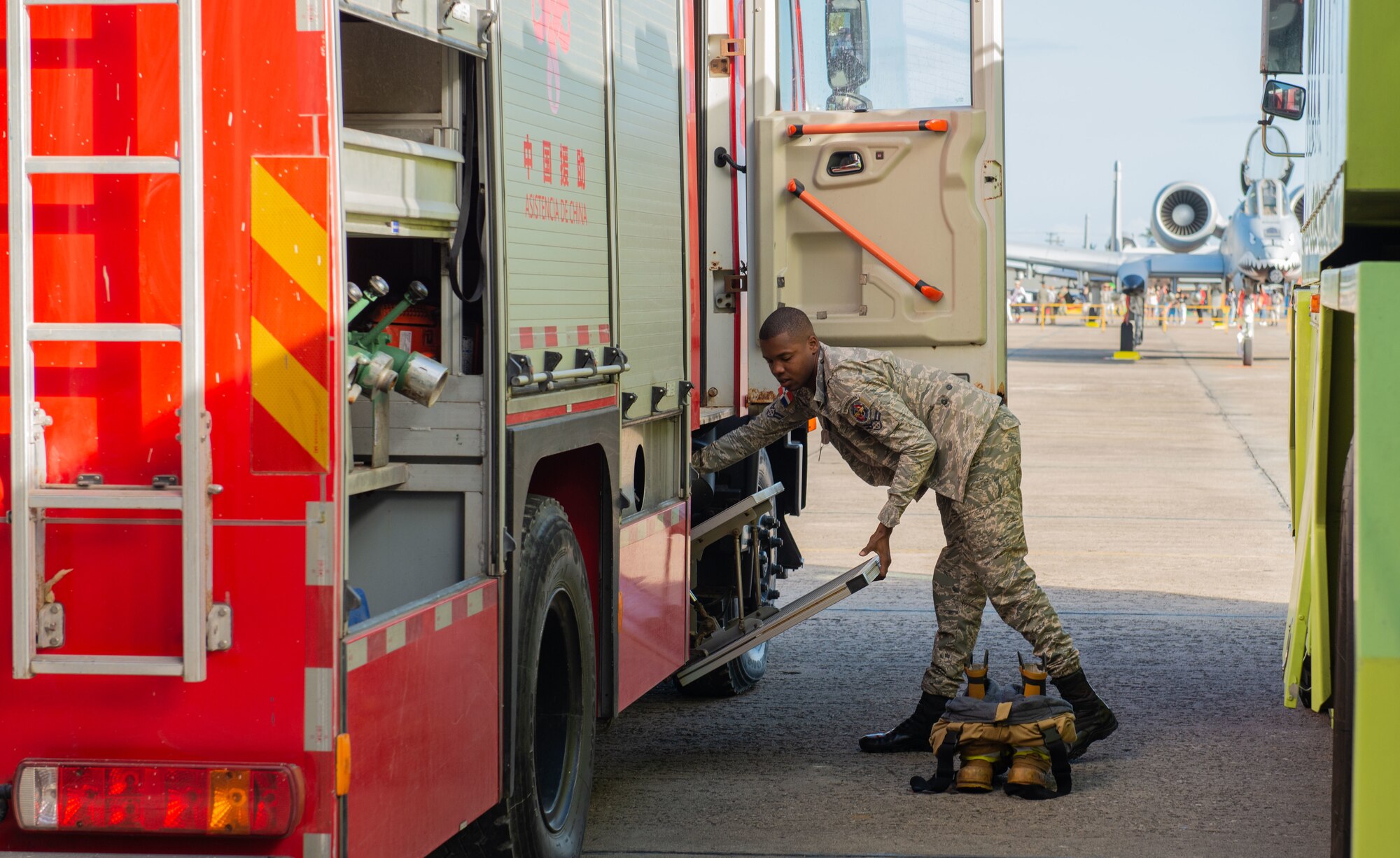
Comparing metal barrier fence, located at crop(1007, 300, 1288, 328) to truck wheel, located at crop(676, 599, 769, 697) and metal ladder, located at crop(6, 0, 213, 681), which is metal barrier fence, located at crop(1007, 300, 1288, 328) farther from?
metal ladder, located at crop(6, 0, 213, 681)

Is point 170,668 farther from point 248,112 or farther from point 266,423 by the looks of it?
point 248,112

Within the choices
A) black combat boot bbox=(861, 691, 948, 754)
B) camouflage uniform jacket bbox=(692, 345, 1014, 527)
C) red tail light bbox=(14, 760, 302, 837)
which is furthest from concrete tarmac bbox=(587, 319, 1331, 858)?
red tail light bbox=(14, 760, 302, 837)

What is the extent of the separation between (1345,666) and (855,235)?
13.3 feet

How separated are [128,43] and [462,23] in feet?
2.80

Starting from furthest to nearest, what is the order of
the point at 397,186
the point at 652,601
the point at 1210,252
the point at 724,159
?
the point at 1210,252 → the point at 724,159 → the point at 652,601 → the point at 397,186

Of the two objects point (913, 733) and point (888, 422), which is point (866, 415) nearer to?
point (888, 422)

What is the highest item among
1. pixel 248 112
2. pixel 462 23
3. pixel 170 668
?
pixel 462 23

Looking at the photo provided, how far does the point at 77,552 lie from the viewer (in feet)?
10.9

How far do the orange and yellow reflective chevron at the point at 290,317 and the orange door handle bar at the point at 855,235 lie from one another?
3979 mm

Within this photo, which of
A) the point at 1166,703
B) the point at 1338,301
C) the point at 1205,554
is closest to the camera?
the point at 1338,301

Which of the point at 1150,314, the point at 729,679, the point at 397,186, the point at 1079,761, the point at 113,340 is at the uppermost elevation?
the point at 1150,314

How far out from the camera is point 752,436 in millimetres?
6566

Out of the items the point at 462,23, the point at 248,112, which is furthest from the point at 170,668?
the point at 462,23

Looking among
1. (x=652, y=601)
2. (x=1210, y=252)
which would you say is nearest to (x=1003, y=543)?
(x=652, y=601)
